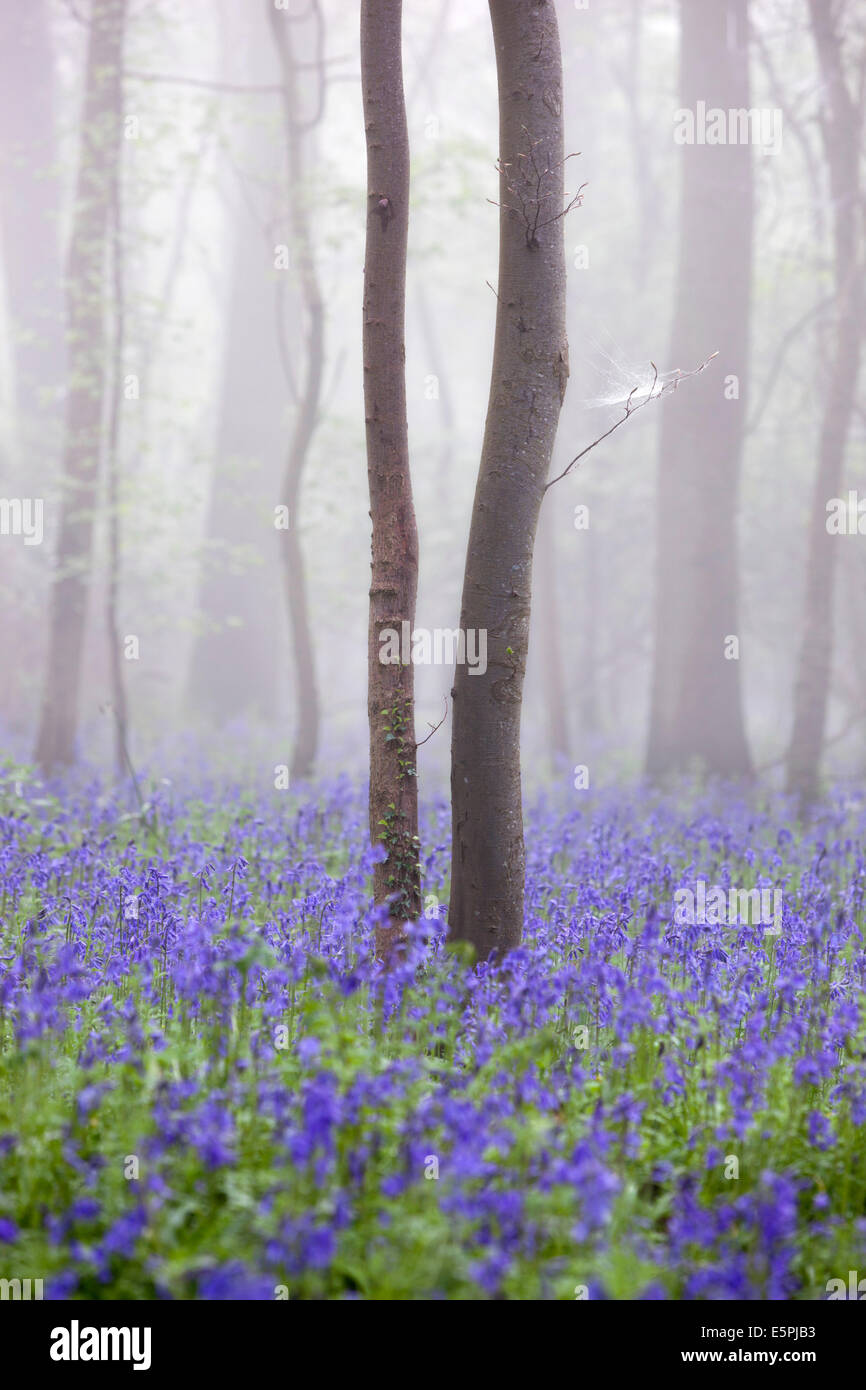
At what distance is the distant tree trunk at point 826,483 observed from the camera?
12.2m

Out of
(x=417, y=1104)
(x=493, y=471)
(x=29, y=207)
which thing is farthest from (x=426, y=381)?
(x=417, y=1104)

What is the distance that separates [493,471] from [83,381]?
9057 mm

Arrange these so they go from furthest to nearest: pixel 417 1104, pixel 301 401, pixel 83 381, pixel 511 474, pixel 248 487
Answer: pixel 248 487
pixel 83 381
pixel 301 401
pixel 511 474
pixel 417 1104

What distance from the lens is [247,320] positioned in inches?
867

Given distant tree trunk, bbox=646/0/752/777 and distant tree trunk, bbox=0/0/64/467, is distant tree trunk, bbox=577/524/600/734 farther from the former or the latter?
distant tree trunk, bbox=0/0/64/467

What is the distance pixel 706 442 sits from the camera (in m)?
13.7

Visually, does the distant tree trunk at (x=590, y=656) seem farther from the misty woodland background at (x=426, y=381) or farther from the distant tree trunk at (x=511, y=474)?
the distant tree trunk at (x=511, y=474)

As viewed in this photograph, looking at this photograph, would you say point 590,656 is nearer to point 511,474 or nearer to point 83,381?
point 83,381

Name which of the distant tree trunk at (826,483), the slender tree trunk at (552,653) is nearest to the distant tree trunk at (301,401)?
the distant tree trunk at (826,483)

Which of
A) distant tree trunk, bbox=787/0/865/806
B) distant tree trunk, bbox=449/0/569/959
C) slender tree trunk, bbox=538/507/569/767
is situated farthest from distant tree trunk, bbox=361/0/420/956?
slender tree trunk, bbox=538/507/569/767

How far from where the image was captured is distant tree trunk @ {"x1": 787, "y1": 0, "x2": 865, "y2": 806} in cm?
1218

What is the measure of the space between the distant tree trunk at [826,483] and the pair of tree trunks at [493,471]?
734cm

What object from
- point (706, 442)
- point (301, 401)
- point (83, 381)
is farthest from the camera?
point (706, 442)
